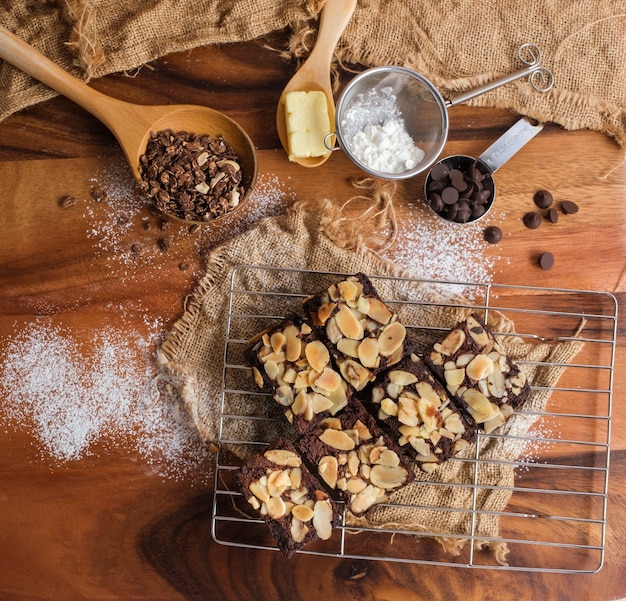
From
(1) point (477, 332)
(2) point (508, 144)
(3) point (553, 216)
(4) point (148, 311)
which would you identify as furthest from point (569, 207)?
(4) point (148, 311)

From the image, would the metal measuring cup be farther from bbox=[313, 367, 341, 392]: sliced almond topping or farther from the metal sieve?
bbox=[313, 367, 341, 392]: sliced almond topping

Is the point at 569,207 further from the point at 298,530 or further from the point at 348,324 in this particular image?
the point at 298,530

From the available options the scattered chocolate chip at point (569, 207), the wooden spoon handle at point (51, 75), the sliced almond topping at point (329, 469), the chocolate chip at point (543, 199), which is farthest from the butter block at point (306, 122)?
the sliced almond topping at point (329, 469)

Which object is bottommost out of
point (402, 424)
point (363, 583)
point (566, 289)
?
point (363, 583)

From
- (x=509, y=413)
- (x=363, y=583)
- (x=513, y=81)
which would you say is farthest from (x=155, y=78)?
(x=363, y=583)

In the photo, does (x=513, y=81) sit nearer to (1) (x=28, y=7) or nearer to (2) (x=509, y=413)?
(2) (x=509, y=413)

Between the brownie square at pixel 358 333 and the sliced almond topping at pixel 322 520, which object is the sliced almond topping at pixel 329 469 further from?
the brownie square at pixel 358 333
